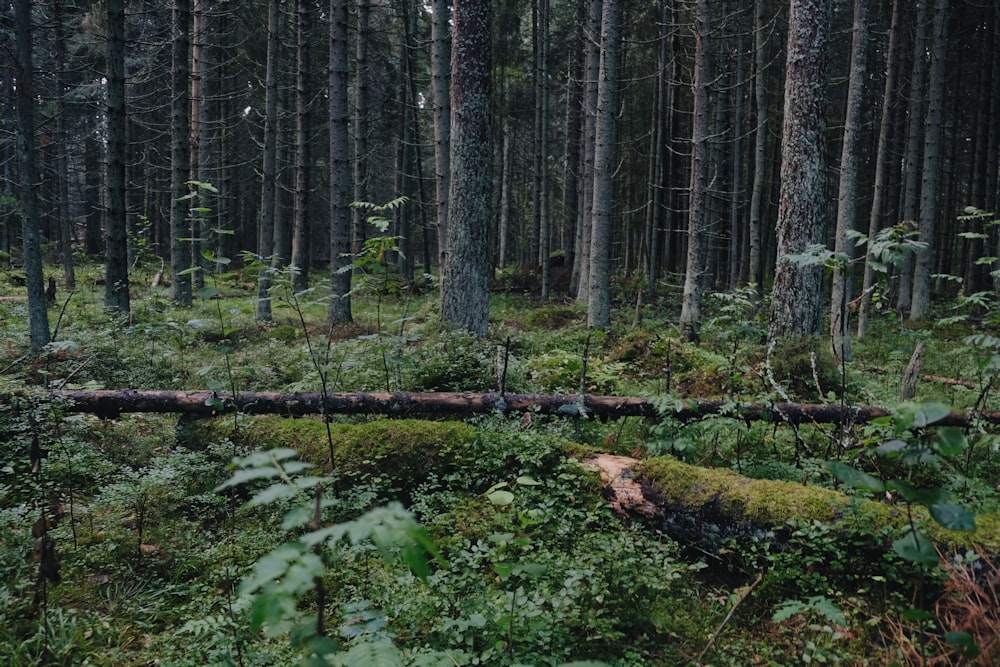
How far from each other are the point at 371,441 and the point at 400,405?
2.74ft

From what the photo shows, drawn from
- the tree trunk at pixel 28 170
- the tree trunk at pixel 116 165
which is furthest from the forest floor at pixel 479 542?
the tree trunk at pixel 116 165

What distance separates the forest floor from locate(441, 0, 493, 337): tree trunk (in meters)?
2.74

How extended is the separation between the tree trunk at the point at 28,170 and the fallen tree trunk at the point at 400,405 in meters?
3.52

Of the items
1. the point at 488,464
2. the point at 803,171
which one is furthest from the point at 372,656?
the point at 803,171

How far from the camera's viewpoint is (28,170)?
7.98 metres

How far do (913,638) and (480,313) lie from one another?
23.4 ft

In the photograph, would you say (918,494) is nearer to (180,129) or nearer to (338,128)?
(338,128)

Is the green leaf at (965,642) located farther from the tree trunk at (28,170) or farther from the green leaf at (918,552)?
the tree trunk at (28,170)

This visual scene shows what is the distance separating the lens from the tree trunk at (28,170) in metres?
7.96

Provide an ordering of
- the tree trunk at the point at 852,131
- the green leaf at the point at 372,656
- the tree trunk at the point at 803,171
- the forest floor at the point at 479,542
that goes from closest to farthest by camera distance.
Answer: the green leaf at the point at 372,656, the forest floor at the point at 479,542, the tree trunk at the point at 803,171, the tree trunk at the point at 852,131

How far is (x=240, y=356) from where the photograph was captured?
8906 mm

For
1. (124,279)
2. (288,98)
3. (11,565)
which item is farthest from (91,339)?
(288,98)

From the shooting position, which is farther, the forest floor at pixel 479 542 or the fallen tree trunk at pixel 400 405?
the fallen tree trunk at pixel 400 405

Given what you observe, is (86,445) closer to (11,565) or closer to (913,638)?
(11,565)
